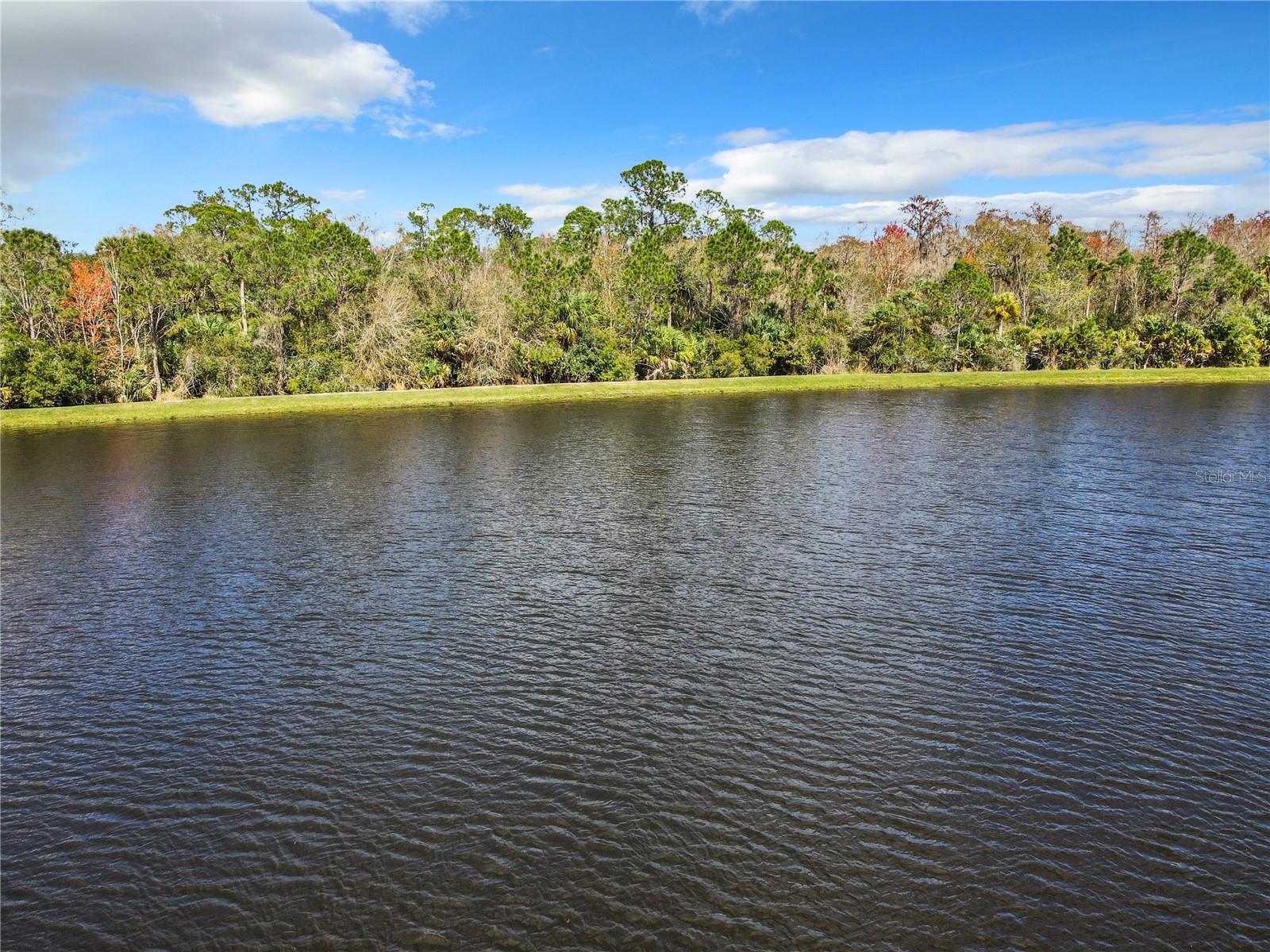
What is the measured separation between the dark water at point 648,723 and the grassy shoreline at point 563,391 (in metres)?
32.1

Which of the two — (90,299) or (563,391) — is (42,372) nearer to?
(90,299)

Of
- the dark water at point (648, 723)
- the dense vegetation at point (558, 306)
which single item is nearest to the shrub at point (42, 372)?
the dense vegetation at point (558, 306)

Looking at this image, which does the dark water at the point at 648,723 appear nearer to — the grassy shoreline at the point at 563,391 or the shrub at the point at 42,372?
the grassy shoreline at the point at 563,391

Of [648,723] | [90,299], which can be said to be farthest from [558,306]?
[648,723]

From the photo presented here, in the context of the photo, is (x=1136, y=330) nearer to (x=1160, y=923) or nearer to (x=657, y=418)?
(x=657, y=418)

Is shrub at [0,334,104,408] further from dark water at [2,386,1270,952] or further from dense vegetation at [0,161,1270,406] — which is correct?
dark water at [2,386,1270,952]

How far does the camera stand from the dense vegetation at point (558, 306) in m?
62.7

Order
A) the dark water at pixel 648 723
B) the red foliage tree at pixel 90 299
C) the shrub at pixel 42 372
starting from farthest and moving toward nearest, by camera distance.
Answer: the red foliage tree at pixel 90 299 → the shrub at pixel 42 372 → the dark water at pixel 648 723

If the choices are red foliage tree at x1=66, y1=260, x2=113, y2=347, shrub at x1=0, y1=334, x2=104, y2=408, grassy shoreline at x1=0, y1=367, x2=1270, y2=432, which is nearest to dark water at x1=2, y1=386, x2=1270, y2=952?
grassy shoreline at x1=0, y1=367, x2=1270, y2=432

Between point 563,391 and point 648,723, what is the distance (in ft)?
179

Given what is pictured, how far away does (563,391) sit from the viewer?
215 feet

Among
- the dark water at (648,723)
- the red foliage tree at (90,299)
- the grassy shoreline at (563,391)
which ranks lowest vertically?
the dark water at (648,723)

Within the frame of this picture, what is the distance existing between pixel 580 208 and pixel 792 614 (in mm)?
75351

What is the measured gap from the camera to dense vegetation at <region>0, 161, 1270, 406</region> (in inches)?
2469
